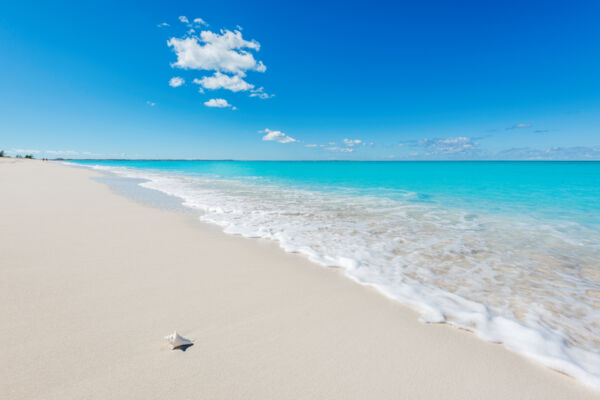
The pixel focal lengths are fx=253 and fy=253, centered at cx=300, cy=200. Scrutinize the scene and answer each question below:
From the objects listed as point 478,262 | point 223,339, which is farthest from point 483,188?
Answer: point 223,339

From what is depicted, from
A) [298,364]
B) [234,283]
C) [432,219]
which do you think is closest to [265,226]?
[234,283]

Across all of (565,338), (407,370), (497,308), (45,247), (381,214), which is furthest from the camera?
(381,214)

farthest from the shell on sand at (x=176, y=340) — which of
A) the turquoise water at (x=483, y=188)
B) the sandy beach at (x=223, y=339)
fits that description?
the turquoise water at (x=483, y=188)

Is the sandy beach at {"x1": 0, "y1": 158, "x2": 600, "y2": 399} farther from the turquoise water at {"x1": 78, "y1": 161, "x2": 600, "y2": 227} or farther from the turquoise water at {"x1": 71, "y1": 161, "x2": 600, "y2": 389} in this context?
the turquoise water at {"x1": 78, "y1": 161, "x2": 600, "y2": 227}

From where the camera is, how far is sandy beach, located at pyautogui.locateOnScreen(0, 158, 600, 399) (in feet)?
5.80

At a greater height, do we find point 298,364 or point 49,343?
point 49,343

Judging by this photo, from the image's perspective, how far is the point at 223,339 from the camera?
7.28ft

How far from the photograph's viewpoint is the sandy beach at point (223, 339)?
1.77 meters

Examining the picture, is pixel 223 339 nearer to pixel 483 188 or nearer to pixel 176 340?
pixel 176 340

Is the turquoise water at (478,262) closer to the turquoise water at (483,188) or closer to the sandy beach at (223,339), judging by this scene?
the sandy beach at (223,339)

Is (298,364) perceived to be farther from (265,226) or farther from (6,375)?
(265,226)

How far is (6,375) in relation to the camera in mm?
1702

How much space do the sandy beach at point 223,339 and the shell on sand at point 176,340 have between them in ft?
0.19

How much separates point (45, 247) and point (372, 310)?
5.09 meters
